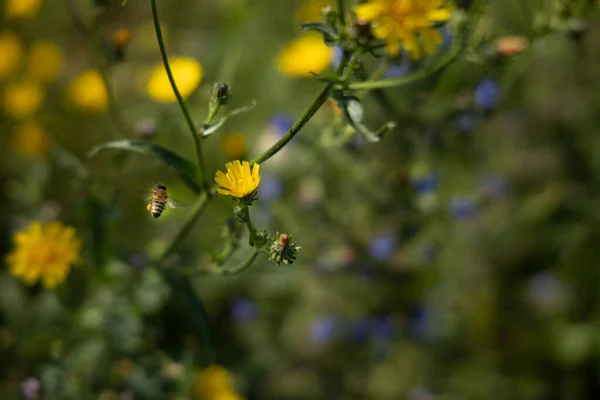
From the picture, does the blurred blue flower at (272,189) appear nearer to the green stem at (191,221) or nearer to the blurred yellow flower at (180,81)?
the blurred yellow flower at (180,81)

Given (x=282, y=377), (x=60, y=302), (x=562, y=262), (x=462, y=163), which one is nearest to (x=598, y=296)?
(x=562, y=262)

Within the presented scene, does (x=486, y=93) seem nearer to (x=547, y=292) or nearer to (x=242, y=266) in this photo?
(x=242, y=266)

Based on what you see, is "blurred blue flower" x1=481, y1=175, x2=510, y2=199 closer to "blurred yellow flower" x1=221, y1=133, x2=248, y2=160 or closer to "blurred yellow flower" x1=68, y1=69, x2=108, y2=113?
"blurred yellow flower" x1=221, y1=133, x2=248, y2=160

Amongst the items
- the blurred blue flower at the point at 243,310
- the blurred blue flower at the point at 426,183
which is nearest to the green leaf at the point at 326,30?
the blurred blue flower at the point at 426,183

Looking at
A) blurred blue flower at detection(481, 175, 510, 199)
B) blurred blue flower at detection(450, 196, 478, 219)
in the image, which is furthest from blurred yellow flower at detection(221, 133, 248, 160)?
blurred blue flower at detection(481, 175, 510, 199)

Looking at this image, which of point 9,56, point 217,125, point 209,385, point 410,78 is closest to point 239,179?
point 217,125

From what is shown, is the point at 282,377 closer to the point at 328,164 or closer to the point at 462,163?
the point at 328,164
